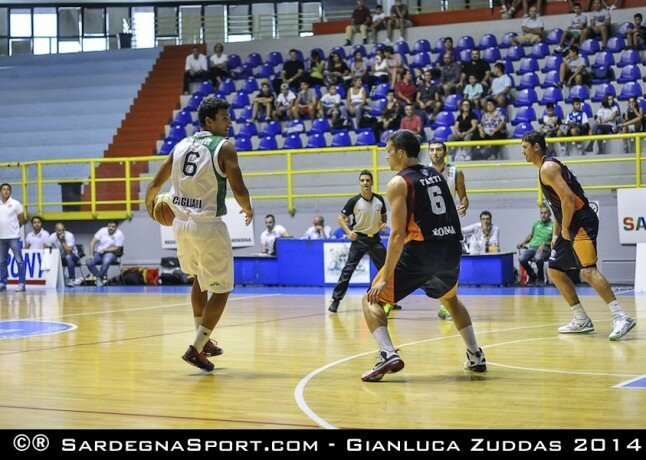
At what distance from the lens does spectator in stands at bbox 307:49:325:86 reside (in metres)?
25.2

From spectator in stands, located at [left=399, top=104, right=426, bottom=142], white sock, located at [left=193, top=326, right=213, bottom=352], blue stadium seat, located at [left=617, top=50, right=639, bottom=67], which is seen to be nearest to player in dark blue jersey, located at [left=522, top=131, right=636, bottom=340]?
white sock, located at [left=193, top=326, right=213, bottom=352]

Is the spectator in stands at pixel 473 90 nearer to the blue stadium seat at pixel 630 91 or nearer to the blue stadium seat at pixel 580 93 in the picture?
the blue stadium seat at pixel 580 93

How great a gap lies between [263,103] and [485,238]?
26.2 feet

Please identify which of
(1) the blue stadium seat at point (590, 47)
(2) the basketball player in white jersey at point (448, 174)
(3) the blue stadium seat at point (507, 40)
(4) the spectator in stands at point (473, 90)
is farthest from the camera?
(3) the blue stadium seat at point (507, 40)

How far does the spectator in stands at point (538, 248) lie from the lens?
18.5 m

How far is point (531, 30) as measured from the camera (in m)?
24.6

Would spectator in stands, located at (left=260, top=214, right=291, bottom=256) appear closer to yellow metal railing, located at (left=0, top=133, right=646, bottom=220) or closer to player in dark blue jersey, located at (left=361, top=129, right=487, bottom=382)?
yellow metal railing, located at (left=0, top=133, right=646, bottom=220)

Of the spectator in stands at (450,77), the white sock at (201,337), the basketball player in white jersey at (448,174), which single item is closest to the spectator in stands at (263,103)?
the spectator in stands at (450,77)

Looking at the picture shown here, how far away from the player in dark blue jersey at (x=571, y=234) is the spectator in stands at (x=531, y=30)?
15.2m

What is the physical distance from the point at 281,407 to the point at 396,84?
17759 millimetres

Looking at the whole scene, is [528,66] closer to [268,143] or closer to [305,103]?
[305,103]

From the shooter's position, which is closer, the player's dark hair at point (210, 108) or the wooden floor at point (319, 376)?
the wooden floor at point (319, 376)

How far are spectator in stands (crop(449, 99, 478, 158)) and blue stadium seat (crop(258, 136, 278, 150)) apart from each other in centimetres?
446
